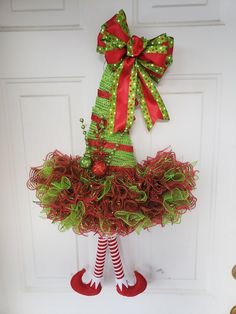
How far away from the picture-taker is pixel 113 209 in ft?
2.37

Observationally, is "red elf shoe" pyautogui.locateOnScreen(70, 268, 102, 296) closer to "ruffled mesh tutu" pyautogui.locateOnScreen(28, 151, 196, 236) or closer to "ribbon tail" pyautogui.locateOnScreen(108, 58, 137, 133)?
"ruffled mesh tutu" pyautogui.locateOnScreen(28, 151, 196, 236)

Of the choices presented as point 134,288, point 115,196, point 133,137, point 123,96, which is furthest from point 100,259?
point 123,96

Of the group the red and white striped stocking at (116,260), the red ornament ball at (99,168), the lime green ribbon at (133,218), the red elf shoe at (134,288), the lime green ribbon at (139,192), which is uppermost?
the red ornament ball at (99,168)

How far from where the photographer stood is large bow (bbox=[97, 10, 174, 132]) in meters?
0.72

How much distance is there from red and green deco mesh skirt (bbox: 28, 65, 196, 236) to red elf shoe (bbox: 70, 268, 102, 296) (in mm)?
245

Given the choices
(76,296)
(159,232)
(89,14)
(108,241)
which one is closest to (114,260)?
(108,241)

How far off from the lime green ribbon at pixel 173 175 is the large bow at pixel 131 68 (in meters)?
0.14

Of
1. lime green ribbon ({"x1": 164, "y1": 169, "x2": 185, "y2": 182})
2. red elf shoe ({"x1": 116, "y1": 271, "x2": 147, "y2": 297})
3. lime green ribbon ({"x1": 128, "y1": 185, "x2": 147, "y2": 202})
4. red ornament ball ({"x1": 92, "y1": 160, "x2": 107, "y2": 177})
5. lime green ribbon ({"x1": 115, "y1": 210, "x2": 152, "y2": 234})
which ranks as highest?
red ornament ball ({"x1": 92, "y1": 160, "x2": 107, "y2": 177})

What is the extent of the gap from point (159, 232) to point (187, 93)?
0.43 metres

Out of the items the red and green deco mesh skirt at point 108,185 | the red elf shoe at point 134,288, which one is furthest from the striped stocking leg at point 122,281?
the red and green deco mesh skirt at point 108,185

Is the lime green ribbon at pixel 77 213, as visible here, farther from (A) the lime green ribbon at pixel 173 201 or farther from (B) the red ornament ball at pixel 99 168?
(A) the lime green ribbon at pixel 173 201

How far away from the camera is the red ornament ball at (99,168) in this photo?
0.76 m

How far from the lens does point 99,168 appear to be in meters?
0.75

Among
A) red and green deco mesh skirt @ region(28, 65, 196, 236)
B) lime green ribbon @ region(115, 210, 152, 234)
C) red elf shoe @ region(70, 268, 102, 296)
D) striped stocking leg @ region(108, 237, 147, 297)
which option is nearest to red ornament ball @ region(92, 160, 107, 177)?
red and green deco mesh skirt @ region(28, 65, 196, 236)
